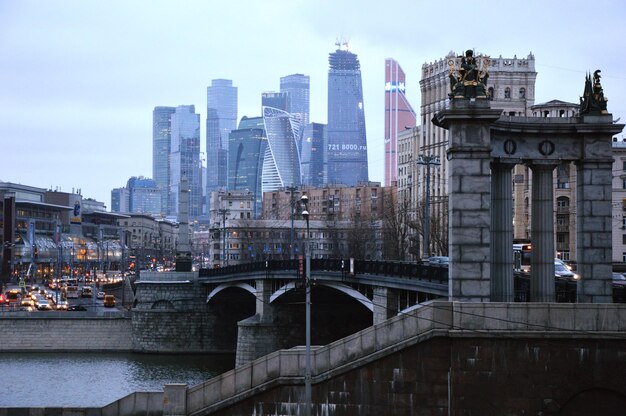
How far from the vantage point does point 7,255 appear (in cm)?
18875

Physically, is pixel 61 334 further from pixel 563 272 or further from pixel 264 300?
pixel 563 272

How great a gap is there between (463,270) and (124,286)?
109625 mm

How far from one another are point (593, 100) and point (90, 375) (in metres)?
52.6

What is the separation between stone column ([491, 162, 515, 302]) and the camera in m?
42.3

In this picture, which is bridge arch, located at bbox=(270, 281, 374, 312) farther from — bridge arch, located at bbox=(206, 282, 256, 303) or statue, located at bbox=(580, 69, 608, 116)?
statue, located at bbox=(580, 69, 608, 116)

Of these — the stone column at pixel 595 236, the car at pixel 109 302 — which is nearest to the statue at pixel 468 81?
the stone column at pixel 595 236

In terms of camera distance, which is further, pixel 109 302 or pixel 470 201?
pixel 109 302

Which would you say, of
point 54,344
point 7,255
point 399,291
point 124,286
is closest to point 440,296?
point 399,291

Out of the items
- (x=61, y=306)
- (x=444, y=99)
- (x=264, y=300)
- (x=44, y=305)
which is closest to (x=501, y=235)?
(x=264, y=300)

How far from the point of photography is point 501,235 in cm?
4256

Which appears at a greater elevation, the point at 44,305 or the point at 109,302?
the point at 44,305

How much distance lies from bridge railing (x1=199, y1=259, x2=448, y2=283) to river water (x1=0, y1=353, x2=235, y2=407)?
29.6 feet

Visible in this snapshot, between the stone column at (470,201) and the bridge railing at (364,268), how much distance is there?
10.6 m

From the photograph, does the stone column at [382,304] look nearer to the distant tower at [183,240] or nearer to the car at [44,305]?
the distant tower at [183,240]
